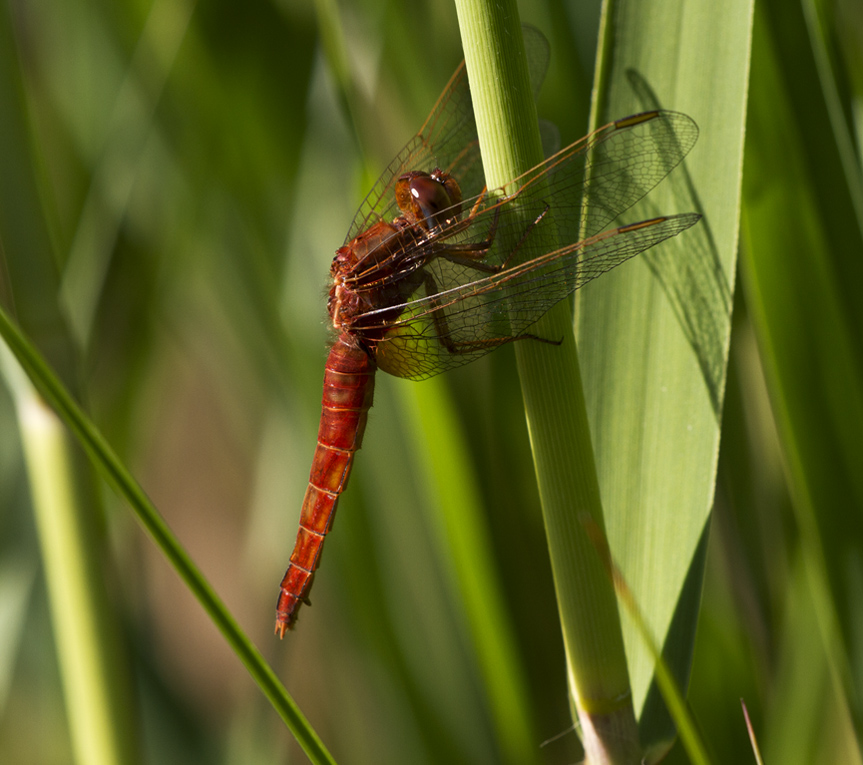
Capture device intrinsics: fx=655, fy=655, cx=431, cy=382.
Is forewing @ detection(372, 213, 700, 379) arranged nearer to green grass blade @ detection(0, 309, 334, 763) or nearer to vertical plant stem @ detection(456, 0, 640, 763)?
vertical plant stem @ detection(456, 0, 640, 763)

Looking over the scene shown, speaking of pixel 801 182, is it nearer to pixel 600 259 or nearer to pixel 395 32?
pixel 600 259

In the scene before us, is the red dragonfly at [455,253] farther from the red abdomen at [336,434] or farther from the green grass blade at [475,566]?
the green grass blade at [475,566]

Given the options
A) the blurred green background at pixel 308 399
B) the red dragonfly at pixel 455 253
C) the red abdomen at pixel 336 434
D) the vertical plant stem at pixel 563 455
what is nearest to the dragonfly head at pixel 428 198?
the red dragonfly at pixel 455 253

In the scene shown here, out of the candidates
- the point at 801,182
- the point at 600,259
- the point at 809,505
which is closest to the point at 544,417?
the point at 600,259

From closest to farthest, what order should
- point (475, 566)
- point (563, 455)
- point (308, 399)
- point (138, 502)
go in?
point (138, 502)
point (563, 455)
point (475, 566)
point (308, 399)

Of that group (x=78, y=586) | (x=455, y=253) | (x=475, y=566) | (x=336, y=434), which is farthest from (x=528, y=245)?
(x=78, y=586)

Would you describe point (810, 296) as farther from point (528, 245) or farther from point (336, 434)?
point (336, 434)

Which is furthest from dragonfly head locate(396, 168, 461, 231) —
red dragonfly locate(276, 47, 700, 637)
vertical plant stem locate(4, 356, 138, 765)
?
vertical plant stem locate(4, 356, 138, 765)
